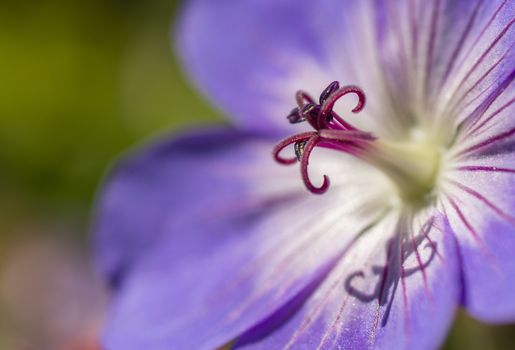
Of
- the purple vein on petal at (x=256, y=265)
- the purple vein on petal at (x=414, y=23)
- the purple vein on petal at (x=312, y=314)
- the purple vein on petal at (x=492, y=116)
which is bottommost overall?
the purple vein on petal at (x=312, y=314)

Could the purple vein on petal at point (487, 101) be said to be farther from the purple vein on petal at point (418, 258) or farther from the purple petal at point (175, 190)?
the purple petal at point (175, 190)

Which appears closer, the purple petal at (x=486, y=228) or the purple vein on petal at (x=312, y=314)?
the purple petal at (x=486, y=228)

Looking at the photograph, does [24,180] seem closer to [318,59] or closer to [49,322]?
[49,322]

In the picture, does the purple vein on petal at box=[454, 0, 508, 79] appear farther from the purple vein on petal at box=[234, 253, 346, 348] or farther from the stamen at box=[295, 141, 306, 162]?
the purple vein on petal at box=[234, 253, 346, 348]

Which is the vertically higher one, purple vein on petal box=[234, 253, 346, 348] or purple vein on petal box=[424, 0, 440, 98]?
purple vein on petal box=[424, 0, 440, 98]

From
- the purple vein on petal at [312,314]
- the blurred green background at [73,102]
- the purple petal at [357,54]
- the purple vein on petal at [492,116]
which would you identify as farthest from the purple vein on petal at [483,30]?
the blurred green background at [73,102]

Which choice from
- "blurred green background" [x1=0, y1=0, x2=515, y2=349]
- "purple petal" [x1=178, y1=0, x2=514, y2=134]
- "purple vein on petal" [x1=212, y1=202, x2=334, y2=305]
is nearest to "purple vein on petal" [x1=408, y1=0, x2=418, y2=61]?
"purple petal" [x1=178, y1=0, x2=514, y2=134]

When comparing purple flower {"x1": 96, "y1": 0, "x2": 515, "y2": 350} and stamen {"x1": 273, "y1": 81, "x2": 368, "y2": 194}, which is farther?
stamen {"x1": 273, "y1": 81, "x2": 368, "y2": 194}

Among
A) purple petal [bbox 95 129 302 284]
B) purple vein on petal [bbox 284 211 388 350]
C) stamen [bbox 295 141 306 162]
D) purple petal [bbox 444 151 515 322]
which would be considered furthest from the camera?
purple petal [bbox 95 129 302 284]
